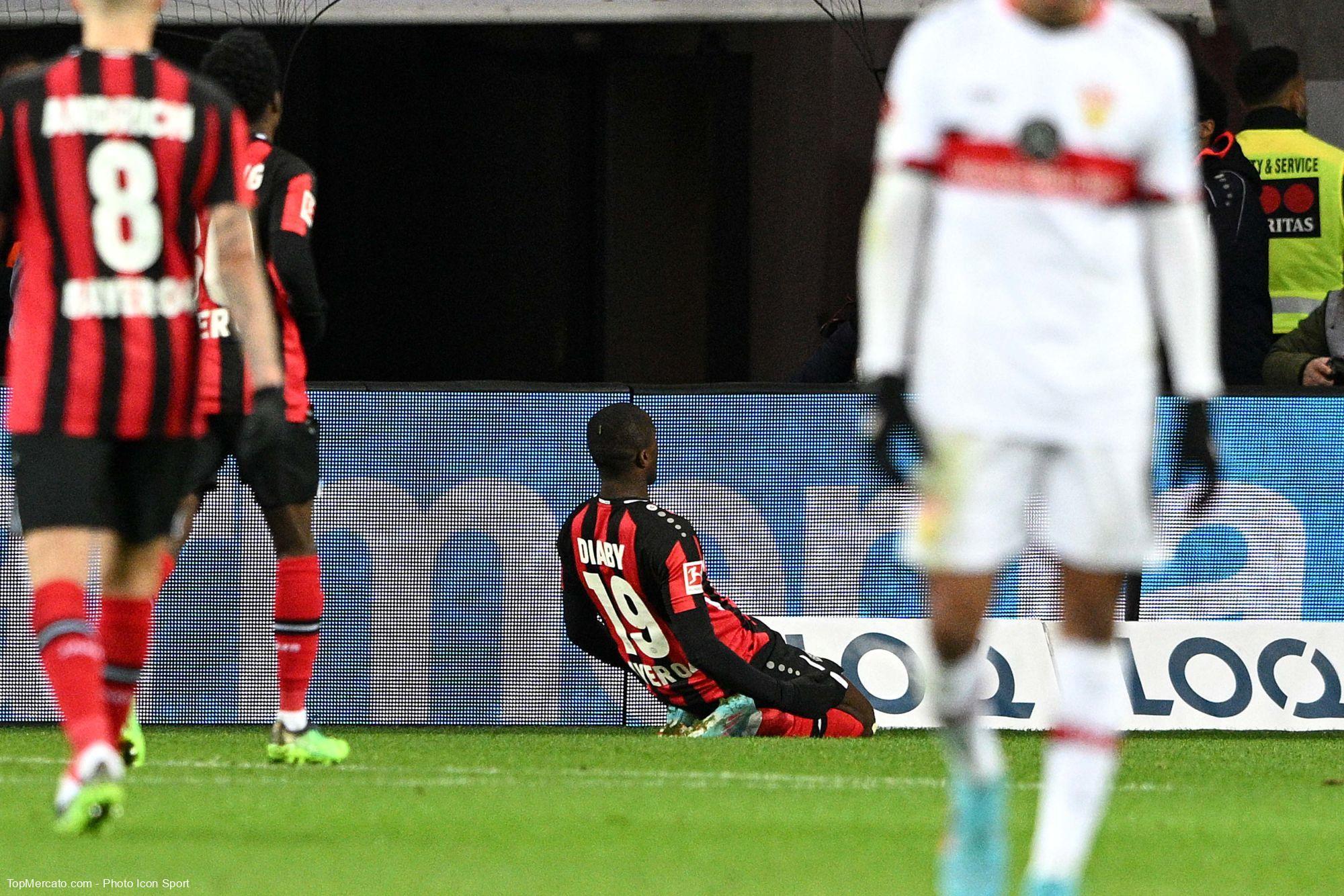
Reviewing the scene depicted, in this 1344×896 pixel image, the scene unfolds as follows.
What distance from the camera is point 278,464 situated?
24.7ft

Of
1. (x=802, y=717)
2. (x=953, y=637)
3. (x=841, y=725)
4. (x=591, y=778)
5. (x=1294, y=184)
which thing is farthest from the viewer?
(x=1294, y=184)

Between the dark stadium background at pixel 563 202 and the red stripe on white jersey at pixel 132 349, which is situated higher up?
the dark stadium background at pixel 563 202

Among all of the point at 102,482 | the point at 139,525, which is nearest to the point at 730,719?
the point at 139,525

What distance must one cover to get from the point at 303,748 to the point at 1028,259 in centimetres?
396

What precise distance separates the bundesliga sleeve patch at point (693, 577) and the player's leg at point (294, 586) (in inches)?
60.9

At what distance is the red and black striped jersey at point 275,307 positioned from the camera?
7543 millimetres

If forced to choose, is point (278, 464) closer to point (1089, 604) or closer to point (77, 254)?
point (77, 254)

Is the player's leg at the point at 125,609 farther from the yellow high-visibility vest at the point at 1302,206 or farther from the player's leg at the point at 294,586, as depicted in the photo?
the yellow high-visibility vest at the point at 1302,206

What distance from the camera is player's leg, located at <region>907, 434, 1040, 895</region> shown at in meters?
4.33

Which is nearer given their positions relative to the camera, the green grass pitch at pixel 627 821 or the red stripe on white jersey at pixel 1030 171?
the red stripe on white jersey at pixel 1030 171

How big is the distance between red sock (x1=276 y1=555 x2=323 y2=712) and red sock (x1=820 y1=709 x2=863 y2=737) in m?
2.39

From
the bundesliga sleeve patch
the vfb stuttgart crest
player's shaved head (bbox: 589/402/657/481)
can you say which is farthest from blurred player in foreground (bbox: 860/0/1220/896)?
player's shaved head (bbox: 589/402/657/481)

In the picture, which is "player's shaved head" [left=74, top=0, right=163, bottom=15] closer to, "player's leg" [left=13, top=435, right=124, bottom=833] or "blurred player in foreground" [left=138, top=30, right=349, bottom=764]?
"player's leg" [left=13, top=435, right=124, bottom=833]

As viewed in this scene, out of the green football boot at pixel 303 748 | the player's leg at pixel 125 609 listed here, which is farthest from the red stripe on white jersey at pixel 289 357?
the player's leg at pixel 125 609
